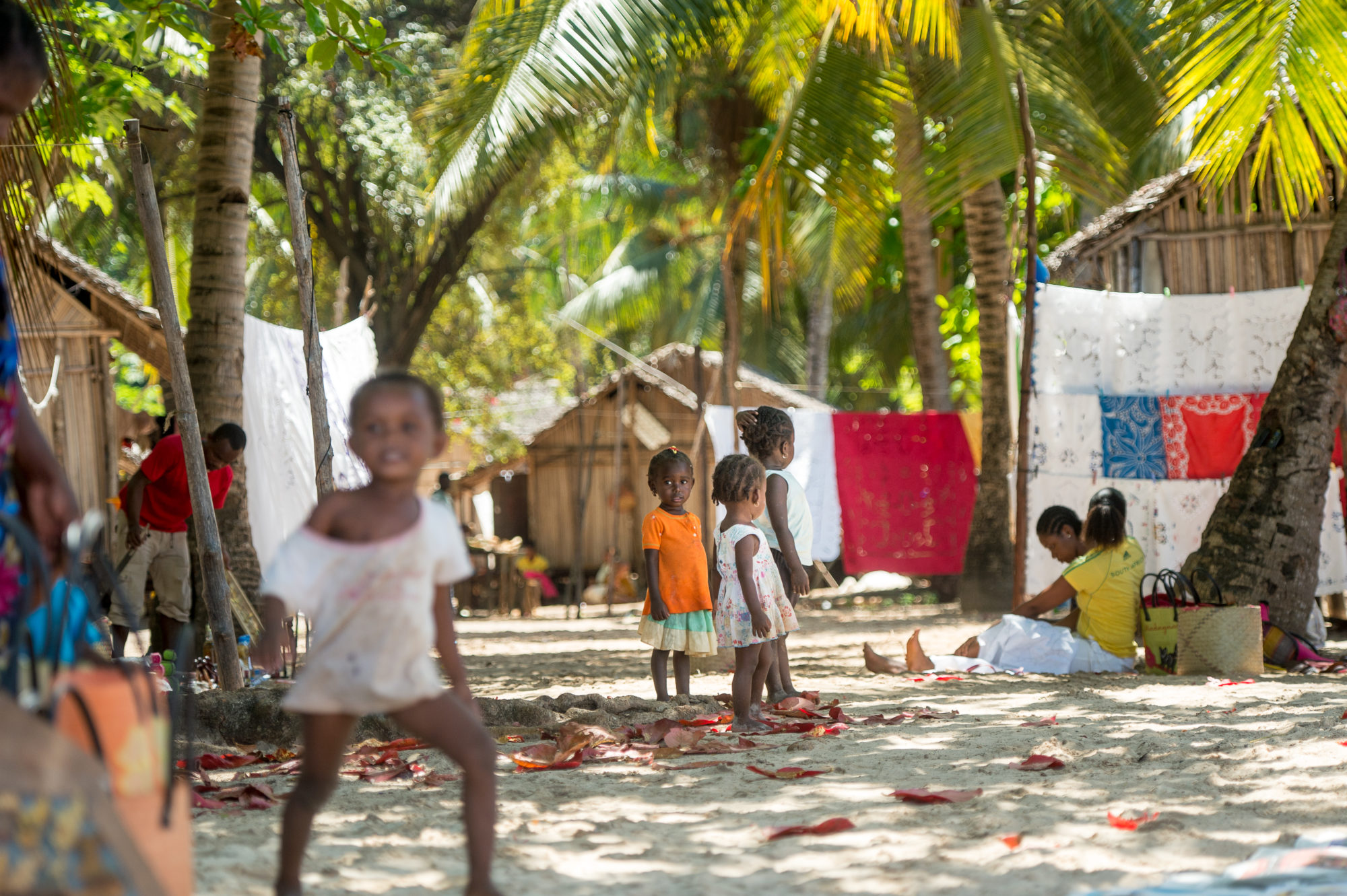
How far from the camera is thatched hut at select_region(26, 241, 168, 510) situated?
1065cm

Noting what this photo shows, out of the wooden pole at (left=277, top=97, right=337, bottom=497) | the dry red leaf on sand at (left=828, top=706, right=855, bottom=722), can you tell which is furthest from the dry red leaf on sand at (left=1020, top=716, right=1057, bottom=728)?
the wooden pole at (left=277, top=97, right=337, bottom=497)

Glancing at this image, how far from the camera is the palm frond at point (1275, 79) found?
6906 millimetres

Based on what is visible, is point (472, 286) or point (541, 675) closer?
point (541, 675)

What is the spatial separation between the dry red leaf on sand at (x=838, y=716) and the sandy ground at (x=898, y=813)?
9cm

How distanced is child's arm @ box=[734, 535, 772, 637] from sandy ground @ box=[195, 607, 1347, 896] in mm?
476

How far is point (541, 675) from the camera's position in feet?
26.7

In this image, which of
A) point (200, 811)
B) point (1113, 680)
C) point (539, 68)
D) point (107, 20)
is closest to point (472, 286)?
point (539, 68)

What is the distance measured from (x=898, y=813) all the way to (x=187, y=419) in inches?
140

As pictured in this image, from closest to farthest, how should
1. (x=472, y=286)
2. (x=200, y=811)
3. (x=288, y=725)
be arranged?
(x=200, y=811) → (x=288, y=725) → (x=472, y=286)

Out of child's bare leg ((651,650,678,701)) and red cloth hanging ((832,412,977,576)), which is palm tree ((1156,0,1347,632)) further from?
red cloth hanging ((832,412,977,576))

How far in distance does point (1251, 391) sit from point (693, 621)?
5.14 m

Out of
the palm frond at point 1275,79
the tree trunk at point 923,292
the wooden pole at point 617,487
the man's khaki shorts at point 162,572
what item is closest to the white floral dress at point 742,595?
the man's khaki shorts at point 162,572

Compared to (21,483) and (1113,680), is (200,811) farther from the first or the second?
(1113,680)

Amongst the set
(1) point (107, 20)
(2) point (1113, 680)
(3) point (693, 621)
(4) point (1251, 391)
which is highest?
(1) point (107, 20)
